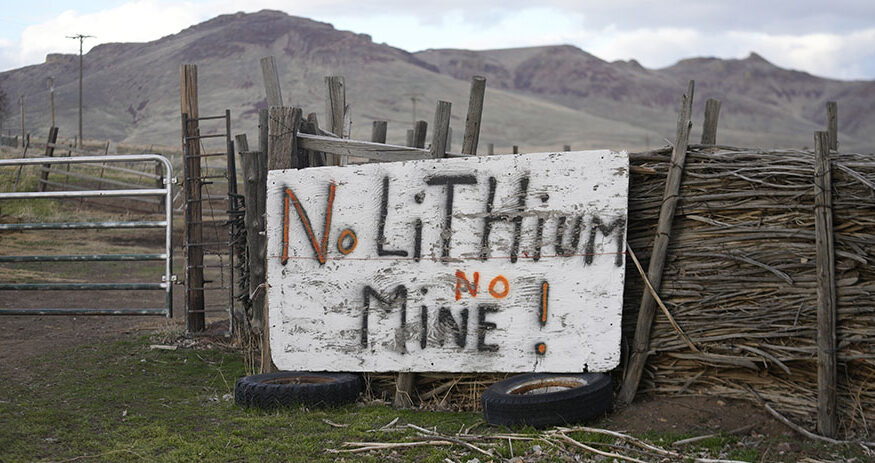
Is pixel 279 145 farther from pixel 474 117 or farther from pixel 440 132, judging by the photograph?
pixel 474 117

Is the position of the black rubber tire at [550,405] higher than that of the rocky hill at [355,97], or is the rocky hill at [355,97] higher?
the rocky hill at [355,97]

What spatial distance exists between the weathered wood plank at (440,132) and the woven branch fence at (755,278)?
146cm

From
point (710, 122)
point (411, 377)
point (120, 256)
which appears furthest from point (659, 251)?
point (120, 256)

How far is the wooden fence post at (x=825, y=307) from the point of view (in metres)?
5.01

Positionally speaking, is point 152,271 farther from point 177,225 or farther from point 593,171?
point 593,171

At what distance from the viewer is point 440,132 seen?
6.27 metres

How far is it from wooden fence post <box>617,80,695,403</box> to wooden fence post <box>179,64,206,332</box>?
5236 millimetres

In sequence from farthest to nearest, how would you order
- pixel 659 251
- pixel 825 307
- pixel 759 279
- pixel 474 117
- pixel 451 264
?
pixel 474 117, pixel 451 264, pixel 659 251, pixel 759 279, pixel 825 307

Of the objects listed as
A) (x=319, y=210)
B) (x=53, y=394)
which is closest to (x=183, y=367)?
(x=53, y=394)

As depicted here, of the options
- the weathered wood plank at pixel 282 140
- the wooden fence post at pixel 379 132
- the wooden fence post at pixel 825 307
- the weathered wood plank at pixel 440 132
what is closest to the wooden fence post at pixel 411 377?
the weathered wood plank at pixel 440 132

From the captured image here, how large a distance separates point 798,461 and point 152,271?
13.1m

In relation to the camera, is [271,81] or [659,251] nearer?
[659,251]

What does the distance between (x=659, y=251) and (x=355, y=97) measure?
130m

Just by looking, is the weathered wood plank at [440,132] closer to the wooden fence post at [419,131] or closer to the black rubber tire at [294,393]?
the black rubber tire at [294,393]
